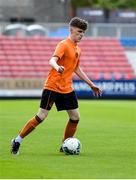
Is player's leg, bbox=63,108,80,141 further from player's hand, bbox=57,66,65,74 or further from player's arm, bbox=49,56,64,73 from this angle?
player's hand, bbox=57,66,65,74

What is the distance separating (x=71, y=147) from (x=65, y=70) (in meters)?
1.32

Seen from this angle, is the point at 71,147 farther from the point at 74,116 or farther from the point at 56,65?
the point at 56,65

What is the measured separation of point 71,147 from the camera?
559 inches

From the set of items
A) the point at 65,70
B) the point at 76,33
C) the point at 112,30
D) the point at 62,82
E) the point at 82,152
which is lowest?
the point at 112,30

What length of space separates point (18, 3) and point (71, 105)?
4157 cm

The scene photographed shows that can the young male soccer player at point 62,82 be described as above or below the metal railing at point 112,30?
above

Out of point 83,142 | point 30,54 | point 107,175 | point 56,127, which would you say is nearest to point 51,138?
point 83,142

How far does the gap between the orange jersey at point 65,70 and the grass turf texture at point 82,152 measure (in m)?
1.16

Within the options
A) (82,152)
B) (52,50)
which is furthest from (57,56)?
(52,50)

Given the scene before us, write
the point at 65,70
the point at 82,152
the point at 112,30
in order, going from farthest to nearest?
the point at 112,30
the point at 82,152
the point at 65,70

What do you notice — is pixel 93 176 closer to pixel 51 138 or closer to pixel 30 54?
pixel 51 138

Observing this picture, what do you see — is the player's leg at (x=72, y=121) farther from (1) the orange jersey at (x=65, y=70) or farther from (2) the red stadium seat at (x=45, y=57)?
(2) the red stadium seat at (x=45, y=57)

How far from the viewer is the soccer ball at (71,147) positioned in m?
14.2

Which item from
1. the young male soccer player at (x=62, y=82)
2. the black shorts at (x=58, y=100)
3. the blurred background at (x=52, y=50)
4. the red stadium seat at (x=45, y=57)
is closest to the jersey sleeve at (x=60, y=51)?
the young male soccer player at (x=62, y=82)
